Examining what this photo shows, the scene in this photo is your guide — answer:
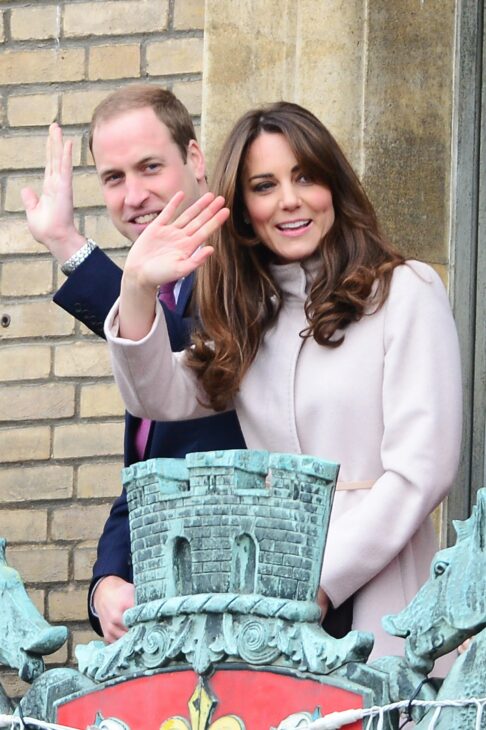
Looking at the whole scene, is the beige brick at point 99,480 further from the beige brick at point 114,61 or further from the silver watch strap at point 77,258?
the silver watch strap at point 77,258

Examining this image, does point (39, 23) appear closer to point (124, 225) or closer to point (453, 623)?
point (124, 225)

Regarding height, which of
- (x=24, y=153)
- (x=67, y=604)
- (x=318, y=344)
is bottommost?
(x=67, y=604)

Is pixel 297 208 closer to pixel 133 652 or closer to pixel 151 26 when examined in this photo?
pixel 133 652

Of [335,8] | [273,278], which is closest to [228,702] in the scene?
[273,278]

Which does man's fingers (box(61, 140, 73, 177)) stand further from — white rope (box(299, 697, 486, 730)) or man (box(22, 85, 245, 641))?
white rope (box(299, 697, 486, 730))

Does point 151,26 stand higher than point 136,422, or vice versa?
point 151,26

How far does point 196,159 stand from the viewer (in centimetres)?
491

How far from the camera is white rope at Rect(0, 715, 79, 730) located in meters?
3.57

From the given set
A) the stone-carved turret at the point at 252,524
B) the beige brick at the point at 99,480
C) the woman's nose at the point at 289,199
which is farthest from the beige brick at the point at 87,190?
the stone-carved turret at the point at 252,524

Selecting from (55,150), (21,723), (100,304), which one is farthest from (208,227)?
(21,723)

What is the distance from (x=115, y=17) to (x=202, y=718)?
10.4ft

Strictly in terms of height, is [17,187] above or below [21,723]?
above

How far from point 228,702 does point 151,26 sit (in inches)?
122

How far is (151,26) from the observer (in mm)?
6180
